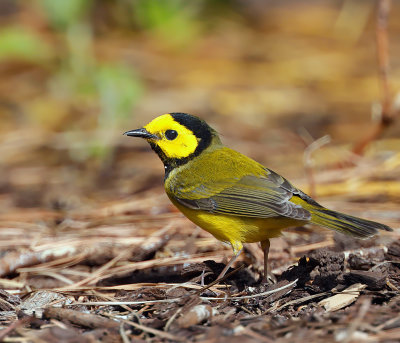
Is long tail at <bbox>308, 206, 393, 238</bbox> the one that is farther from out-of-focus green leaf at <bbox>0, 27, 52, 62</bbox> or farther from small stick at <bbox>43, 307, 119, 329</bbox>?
out-of-focus green leaf at <bbox>0, 27, 52, 62</bbox>

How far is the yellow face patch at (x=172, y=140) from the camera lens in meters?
4.38

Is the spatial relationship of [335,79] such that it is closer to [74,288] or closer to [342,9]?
[342,9]

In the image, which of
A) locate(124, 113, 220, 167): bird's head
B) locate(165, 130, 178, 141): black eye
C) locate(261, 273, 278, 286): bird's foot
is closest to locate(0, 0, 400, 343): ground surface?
locate(261, 273, 278, 286): bird's foot

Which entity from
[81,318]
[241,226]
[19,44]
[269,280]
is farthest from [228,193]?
[19,44]

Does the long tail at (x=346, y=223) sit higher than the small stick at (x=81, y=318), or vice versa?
the long tail at (x=346, y=223)

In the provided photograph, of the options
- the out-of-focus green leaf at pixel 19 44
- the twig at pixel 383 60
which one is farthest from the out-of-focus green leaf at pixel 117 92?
the twig at pixel 383 60

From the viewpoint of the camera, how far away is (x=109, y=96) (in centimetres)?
621

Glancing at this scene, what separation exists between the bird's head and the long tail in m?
1.04

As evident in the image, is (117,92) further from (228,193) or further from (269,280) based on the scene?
(269,280)

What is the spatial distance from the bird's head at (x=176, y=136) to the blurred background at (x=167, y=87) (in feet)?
3.55

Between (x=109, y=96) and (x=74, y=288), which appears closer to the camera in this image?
(x=74, y=288)

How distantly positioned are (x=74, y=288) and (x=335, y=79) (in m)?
6.03

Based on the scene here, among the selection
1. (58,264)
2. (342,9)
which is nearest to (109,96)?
(58,264)

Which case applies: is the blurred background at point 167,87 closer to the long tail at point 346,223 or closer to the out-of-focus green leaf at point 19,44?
the out-of-focus green leaf at point 19,44
